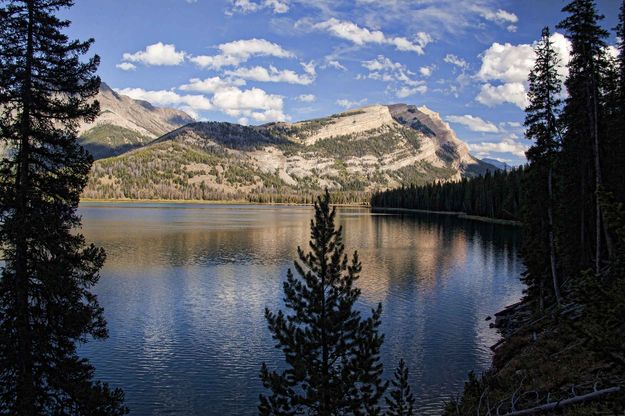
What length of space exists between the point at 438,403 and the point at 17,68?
28.2 metres

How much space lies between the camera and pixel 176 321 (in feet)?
146

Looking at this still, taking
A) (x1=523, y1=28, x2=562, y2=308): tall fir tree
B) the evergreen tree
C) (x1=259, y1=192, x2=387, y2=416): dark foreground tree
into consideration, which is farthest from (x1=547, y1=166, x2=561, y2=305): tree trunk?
(x1=259, y1=192, x2=387, y2=416): dark foreground tree

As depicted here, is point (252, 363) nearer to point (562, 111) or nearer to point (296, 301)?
point (296, 301)

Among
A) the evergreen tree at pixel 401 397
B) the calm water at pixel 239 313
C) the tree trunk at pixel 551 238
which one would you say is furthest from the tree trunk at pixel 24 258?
the tree trunk at pixel 551 238

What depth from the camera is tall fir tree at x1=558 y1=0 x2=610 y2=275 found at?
117ft

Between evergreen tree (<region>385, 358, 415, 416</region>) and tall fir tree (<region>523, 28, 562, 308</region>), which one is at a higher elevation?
tall fir tree (<region>523, 28, 562, 308</region>)

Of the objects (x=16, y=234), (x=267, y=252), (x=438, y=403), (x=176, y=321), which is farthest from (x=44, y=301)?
(x=267, y=252)

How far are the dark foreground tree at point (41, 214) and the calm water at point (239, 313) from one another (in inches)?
434

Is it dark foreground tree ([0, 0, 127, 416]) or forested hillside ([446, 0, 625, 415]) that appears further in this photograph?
forested hillside ([446, 0, 625, 415])

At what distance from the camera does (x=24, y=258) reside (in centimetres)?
1744

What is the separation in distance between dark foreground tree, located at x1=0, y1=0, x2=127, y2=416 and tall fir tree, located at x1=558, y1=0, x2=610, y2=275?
29602mm

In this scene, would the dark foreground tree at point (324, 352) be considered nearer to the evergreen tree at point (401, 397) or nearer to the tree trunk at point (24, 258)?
the evergreen tree at point (401, 397)

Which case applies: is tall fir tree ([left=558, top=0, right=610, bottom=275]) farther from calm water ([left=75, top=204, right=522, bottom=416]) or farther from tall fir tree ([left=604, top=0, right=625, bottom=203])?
calm water ([left=75, top=204, right=522, bottom=416])

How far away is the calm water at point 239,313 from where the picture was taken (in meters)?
30.6
